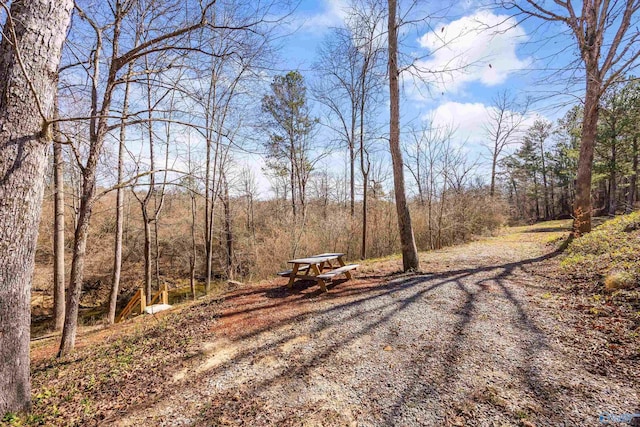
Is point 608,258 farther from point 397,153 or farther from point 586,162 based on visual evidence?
point 397,153

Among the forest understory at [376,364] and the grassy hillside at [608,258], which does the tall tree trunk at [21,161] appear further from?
the grassy hillside at [608,258]

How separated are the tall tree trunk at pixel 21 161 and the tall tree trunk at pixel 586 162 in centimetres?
956

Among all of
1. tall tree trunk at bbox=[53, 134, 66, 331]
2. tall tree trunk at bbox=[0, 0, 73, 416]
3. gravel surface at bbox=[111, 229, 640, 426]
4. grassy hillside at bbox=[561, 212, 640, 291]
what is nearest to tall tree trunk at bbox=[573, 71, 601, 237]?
grassy hillside at bbox=[561, 212, 640, 291]

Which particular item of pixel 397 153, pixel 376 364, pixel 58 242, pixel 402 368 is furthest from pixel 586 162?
pixel 58 242

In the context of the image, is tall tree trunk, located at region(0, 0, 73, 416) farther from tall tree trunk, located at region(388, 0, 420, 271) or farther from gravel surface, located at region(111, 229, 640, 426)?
tall tree trunk, located at region(388, 0, 420, 271)

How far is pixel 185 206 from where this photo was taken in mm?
17766

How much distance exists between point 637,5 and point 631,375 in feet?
23.8

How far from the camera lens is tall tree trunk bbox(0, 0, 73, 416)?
6.73ft

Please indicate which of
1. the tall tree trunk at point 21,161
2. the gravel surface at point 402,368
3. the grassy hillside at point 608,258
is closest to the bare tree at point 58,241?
the gravel surface at point 402,368

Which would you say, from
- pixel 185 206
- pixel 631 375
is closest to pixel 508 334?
pixel 631 375

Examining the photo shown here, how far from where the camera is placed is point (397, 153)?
5996 mm

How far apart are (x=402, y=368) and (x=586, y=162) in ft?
24.6

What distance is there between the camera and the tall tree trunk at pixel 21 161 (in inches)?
80.8

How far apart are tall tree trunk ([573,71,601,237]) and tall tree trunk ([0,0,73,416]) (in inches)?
376
